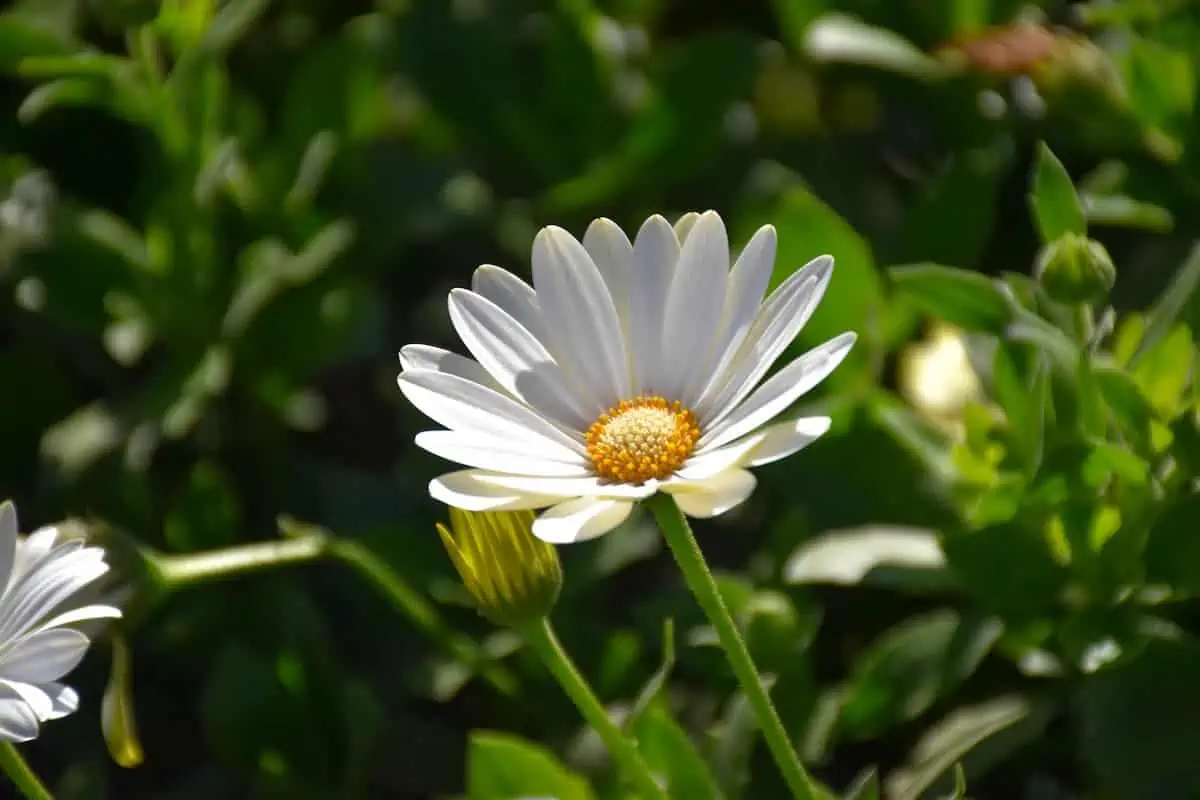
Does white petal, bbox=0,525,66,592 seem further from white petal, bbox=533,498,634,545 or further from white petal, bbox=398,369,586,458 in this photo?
white petal, bbox=533,498,634,545

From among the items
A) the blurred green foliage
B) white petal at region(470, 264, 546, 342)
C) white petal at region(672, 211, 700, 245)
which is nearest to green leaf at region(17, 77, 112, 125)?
the blurred green foliage

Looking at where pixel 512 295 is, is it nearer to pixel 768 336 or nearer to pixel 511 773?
pixel 768 336

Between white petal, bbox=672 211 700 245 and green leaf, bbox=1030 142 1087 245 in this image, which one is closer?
white petal, bbox=672 211 700 245

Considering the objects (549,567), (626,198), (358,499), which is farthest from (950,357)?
(549,567)

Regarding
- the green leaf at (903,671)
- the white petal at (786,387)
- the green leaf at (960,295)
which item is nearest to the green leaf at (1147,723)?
the green leaf at (903,671)

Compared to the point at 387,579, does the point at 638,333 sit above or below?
above

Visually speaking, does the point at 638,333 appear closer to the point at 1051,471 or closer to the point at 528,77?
the point at 1051,471

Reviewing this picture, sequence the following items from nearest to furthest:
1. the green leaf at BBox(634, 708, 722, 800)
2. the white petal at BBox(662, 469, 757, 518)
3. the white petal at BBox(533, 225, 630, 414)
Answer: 1. the white petal at BBox(662, 469, 757, 518)
2. the white petal at BBox(533, 225, 630, 414)
3. the green leaf at BBox(634, 708, 722, 800)

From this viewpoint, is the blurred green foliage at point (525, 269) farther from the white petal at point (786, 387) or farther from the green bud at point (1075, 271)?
the white petal at point (786, 387)
